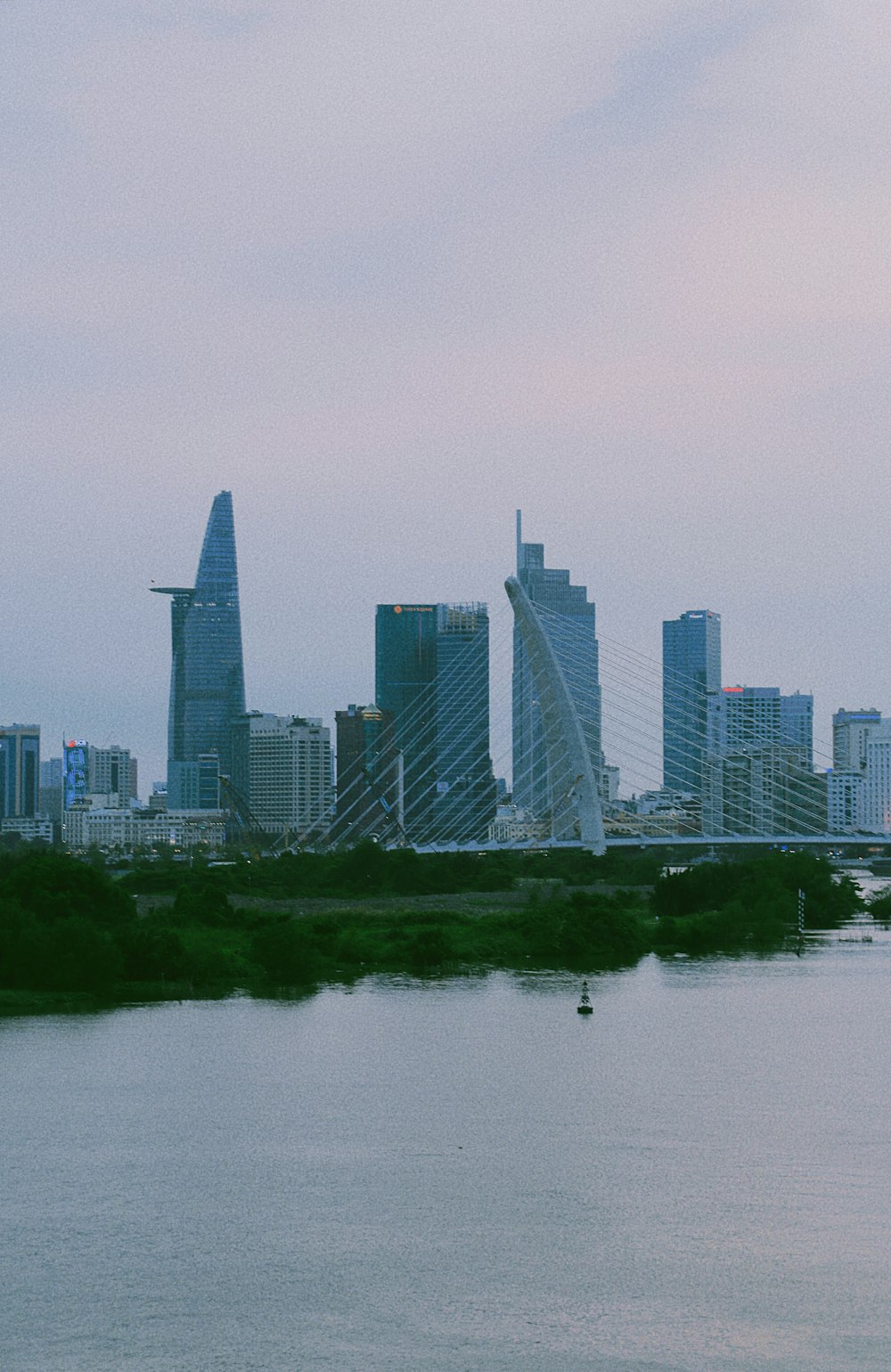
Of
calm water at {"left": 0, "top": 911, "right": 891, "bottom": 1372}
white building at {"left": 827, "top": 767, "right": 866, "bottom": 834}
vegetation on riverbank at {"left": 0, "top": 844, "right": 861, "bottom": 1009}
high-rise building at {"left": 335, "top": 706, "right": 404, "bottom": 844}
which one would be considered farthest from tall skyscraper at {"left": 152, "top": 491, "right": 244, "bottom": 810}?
calm water at {"left": 0, "top": 911, "right": 891, "bottom": 1372}

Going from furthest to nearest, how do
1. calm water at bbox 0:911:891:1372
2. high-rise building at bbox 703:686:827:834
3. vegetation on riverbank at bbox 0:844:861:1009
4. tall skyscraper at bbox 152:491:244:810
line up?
tall skyscraper at bbox 152:491:244:810 → high-rise building at bbox 703:686:827:834 → vegetation on riverbank at bbox 0:844:861:1009 → calm water at bbox 0:911:891:1372

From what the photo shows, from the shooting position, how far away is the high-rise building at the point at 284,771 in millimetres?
165625

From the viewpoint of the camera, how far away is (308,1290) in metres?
14.5

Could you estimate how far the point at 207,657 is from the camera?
19288 cm

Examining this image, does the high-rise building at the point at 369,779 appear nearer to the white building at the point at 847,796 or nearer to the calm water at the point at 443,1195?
the white building at the point at 847,796

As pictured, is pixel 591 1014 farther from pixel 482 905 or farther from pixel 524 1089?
pixel 482 905

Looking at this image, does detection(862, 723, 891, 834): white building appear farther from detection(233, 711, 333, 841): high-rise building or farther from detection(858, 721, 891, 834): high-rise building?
detection(233, 711, 333, 841): high-rise building

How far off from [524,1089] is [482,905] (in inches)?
1224

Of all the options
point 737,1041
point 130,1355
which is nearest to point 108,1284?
point 130,1355

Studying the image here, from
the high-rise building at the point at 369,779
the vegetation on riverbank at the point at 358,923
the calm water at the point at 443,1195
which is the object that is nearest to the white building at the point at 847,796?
the high-rise building at the point at 369,779

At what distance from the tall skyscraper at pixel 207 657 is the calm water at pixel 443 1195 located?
539ft

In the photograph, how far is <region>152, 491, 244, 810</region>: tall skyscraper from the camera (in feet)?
627

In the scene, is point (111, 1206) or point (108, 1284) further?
point (111, 1206)

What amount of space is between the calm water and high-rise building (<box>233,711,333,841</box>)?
137391 millimetres
